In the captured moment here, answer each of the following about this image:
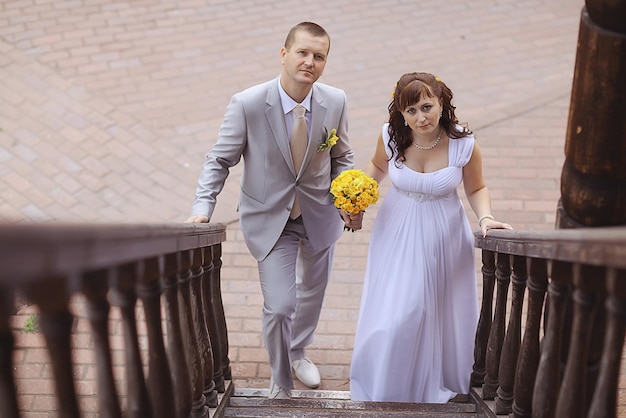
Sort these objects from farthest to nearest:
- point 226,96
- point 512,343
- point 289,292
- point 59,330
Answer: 1. point 226,96
2. point 289,292
3. point 512,343
4. point 59,330

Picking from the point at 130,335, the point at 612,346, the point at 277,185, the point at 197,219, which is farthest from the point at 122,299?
the point at 277,185

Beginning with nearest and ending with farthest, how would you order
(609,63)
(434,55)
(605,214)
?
1. (609,63)
2. (605,214)
3. (434,55)

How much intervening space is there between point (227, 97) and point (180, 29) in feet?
5.64

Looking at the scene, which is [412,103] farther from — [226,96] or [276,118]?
[226,96]

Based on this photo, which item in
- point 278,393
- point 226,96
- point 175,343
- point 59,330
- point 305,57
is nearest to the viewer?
point 59,330

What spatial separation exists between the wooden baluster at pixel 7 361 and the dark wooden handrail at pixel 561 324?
117 centimetres

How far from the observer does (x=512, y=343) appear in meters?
3.04

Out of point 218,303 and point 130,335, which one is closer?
point 130,335

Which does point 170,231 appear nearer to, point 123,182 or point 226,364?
point 226,364

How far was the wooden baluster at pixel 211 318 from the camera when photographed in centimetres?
346

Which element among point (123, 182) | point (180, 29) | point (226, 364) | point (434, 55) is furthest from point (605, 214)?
point (180, 29)

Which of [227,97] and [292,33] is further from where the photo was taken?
[227,97]

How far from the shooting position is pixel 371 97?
25.9 feet

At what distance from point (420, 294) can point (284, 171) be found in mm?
936
